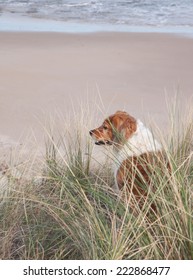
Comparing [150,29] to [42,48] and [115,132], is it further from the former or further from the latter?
[115,132]

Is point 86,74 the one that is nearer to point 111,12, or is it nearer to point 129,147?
point 129,147

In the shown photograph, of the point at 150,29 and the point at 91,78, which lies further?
the point at 150,29

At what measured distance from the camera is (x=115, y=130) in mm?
4449

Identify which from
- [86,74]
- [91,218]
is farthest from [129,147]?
[86,74]

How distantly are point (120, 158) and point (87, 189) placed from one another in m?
0.36

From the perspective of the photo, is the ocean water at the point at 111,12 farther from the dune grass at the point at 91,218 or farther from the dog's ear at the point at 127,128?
the dune grass at the point at 91,218

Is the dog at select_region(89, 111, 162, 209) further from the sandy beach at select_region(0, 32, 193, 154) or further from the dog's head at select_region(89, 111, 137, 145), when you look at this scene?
Answer: the sandy beach at select_region(0, 32, 193, 154)

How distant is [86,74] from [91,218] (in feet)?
24.7

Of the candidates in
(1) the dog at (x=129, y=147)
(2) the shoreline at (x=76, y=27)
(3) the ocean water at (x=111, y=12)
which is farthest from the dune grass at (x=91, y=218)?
(3) the ocean water at (x=111, y=12)

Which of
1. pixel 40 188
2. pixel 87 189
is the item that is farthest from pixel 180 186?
pixel 40 188

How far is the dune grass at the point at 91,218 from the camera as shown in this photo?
3.40 meters

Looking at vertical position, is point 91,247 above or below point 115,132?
below

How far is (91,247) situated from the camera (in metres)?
3.47

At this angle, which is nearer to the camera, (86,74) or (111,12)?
(86,74)
